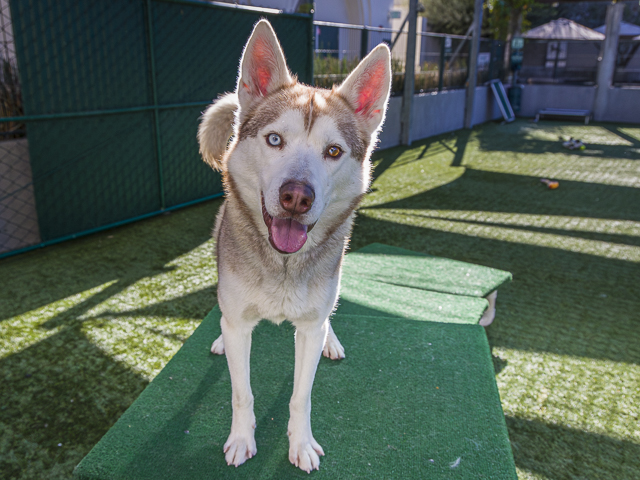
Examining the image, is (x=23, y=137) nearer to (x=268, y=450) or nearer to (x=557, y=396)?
(x=268, y=450)

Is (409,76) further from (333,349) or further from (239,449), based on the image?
(239,449)

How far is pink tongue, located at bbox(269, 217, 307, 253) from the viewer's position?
180 cm

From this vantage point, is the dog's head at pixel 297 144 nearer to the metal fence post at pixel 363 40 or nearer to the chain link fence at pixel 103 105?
the chain link fence at pixel 103 105

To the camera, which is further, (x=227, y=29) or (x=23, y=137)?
(x=227, y=29)

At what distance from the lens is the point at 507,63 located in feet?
58.1

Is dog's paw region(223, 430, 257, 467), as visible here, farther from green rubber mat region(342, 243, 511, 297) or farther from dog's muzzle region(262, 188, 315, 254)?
green rubber mat region(342, 243, 511, 297)

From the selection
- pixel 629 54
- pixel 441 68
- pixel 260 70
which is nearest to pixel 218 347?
pixel 260 70

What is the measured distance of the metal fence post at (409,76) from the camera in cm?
1039

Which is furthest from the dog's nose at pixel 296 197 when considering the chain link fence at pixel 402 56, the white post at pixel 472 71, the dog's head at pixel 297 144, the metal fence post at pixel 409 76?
the white post at pixel 472 71

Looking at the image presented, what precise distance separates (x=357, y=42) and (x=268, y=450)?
9765 mm

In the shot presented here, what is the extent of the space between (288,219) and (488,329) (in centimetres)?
249

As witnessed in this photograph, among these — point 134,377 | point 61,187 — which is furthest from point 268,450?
point 61,187

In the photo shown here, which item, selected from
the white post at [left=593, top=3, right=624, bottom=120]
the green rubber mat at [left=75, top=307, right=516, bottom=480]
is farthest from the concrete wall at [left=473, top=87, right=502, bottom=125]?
the green rubber mat at [left=75, top=307, right=516, bottom=480]

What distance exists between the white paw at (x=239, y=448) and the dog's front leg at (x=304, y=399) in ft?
0.58
